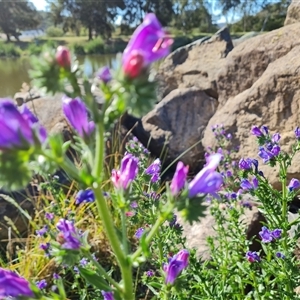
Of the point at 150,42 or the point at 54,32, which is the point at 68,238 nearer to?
the point at 150,42

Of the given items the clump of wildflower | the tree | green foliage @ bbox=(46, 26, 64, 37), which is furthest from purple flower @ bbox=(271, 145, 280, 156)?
green foliage @ bbox=(46, 26, 64, 37)

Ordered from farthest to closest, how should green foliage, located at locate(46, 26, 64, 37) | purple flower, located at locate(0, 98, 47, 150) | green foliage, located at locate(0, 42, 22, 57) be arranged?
green foliage, located at locate(46, 26, 64, 37) < green foliage, located at locate(0, 42, 22, 57) < purple flower, located at locate(0, 98, 47, 150)

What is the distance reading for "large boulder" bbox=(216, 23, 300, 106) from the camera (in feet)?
18.2

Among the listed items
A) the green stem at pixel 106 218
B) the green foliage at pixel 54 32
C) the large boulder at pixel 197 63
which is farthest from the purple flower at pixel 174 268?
the green foliage at pixel 54 32

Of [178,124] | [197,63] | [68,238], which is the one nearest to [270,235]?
[68,238]

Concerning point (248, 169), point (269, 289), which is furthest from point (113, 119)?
point (269, 289)

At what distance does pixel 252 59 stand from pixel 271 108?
1.21 m

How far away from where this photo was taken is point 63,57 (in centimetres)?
116

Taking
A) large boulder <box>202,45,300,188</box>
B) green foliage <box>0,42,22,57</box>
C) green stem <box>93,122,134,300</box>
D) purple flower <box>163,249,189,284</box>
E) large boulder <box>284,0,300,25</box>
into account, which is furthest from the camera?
green foliage <box>0,42,22,57</box>

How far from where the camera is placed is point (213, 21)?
198 ft

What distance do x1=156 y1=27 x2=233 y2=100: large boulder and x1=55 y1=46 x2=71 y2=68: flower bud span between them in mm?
5841

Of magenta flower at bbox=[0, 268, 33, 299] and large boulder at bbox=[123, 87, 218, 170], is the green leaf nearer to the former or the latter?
magenta flower at bbox=[0, 268, 33, 299]

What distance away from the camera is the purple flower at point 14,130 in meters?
1.11

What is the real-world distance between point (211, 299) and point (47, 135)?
1672mm
